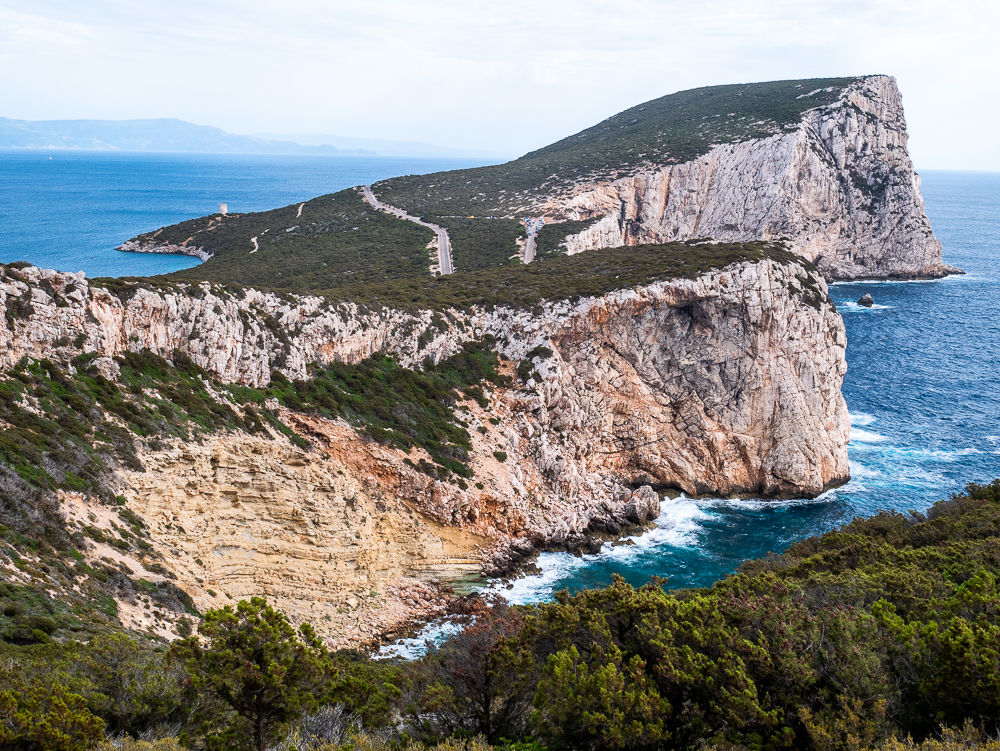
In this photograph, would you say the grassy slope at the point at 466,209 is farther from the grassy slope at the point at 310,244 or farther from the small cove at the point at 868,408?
the small cove at the point at 868,408

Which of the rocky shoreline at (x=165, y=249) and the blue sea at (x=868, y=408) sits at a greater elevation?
the rocky shoreline at (x=165, y=249)

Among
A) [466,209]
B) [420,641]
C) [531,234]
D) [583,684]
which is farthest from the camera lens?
[466,209]

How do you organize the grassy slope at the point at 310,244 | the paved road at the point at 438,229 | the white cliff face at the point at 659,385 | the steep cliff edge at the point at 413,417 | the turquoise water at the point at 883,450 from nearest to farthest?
the steep cliff edge at the point at 413,417
the turquoise water at the point at 883,450
the white cliff face at the point at 659,385
the grassy slope at the point at 310,244
the paved road at the point at 438,229

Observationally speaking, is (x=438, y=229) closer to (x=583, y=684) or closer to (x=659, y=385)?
(x=659, y=385)

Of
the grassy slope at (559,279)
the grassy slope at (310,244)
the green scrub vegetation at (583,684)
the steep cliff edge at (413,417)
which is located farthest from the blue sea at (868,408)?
the grassy slope at (559,279)

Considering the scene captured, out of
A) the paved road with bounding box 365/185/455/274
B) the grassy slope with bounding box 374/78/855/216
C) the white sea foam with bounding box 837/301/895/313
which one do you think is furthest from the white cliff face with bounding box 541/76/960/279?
the paved road with bounding box 365/185/455/274

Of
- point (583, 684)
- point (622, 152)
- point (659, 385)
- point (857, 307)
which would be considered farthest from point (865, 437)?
→ point (622, 152)

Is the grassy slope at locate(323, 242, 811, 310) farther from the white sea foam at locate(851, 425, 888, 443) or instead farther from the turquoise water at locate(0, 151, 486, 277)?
the turquoise water at locate(0, 151, 486, 277)
